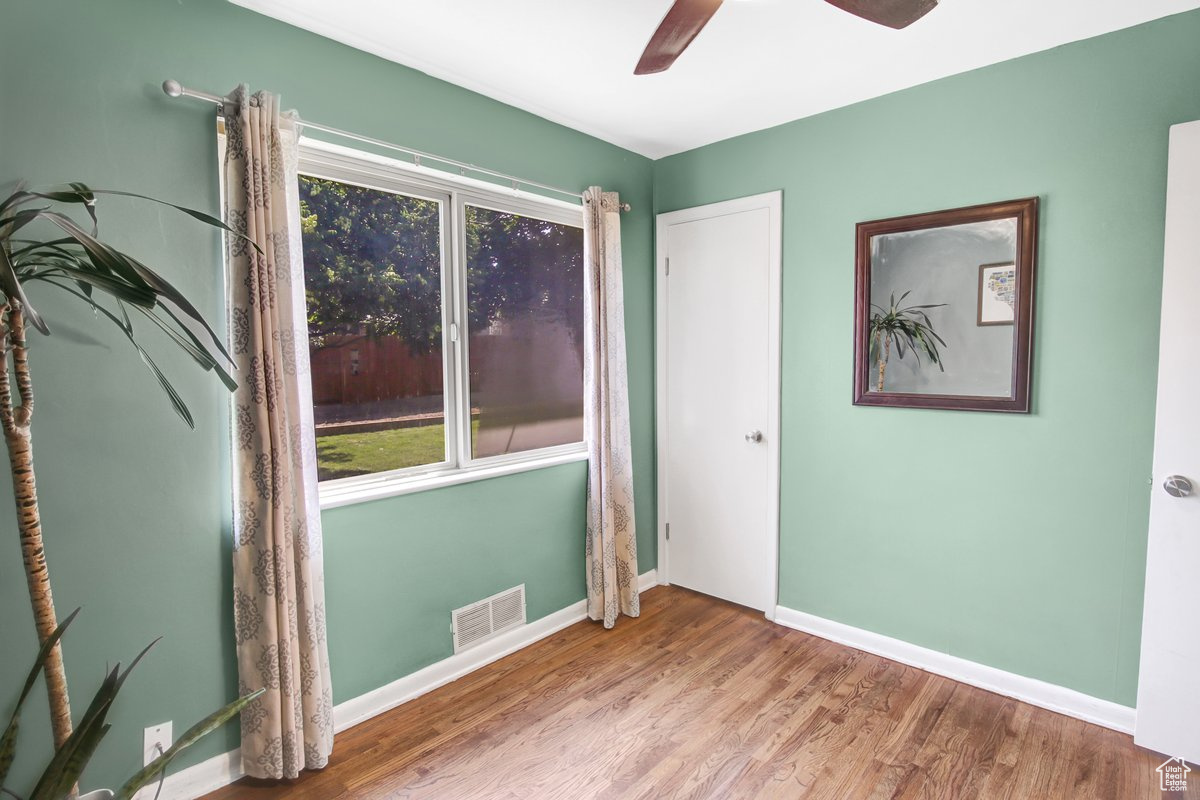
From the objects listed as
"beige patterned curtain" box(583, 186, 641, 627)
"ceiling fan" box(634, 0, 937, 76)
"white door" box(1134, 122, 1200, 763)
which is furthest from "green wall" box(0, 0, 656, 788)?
"white door" box(1134, 122, 1200, 763)

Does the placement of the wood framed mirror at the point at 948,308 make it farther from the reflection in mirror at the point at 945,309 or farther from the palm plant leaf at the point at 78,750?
the palm plant leaf at the point at 78,750

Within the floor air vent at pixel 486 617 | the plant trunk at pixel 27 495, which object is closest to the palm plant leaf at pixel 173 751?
the plant trunk at pixel 27 495


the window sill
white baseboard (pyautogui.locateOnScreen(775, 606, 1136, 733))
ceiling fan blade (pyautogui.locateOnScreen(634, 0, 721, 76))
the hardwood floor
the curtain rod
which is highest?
ceiling fan blade (pyautogui.locateOnScreen(634, 0, 721, 76))

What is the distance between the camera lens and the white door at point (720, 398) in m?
3.01

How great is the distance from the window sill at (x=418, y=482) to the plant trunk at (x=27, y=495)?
0.87m

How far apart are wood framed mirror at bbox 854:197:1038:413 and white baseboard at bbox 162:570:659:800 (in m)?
1.70

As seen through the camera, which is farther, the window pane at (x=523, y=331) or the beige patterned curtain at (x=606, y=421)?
the beige patterned curtain at (x=606, y=421)

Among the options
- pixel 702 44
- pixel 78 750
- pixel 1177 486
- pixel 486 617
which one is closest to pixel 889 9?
pixel 702 44

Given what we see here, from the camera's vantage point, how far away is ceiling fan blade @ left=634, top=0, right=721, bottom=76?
4.96 feet

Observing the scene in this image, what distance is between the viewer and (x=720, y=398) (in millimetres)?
Answer: 3193

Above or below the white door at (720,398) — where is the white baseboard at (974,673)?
below

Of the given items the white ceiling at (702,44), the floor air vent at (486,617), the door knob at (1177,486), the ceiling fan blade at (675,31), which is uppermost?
the white ceiling at (702,44)

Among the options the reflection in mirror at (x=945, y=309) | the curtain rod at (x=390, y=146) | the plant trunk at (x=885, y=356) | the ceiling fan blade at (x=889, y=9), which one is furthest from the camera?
the plant trunk at (x=885, y=356)

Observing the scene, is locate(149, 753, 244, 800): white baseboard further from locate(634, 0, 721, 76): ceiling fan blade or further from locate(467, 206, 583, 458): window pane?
locate(634, 0, 721, 76): ceiling fan blade
